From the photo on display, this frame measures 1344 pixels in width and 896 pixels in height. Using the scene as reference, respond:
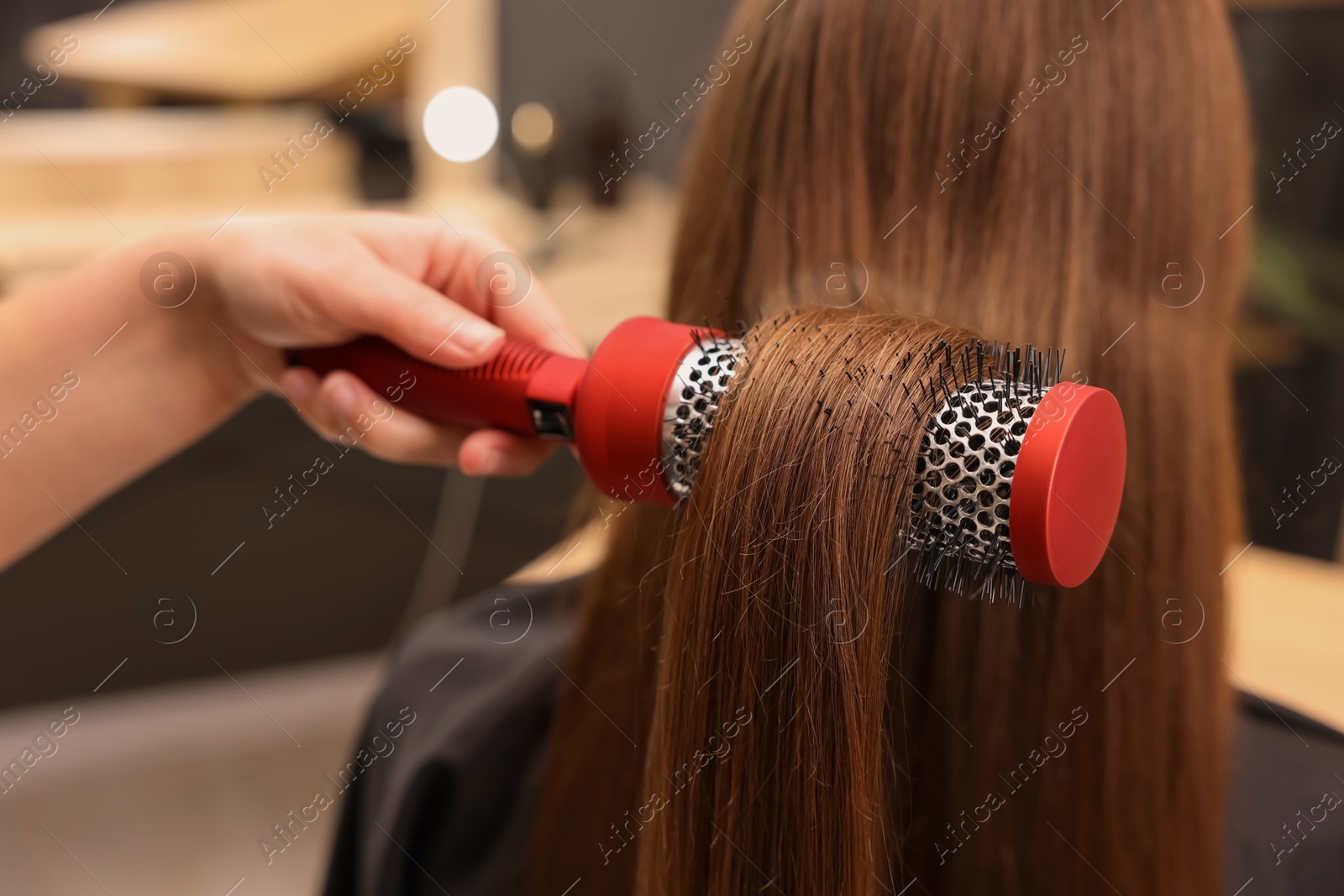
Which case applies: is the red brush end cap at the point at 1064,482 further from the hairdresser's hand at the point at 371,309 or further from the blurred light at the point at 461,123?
the blurred light at the point at 461,123

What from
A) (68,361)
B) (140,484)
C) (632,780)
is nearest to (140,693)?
(140,484)

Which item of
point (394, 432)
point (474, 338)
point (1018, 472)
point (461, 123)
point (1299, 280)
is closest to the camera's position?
point (1018, 472)

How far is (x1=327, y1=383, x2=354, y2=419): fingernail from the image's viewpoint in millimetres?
534

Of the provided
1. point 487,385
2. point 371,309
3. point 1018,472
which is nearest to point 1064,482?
point 1018,472

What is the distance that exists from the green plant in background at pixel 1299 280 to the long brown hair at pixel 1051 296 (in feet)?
1.92

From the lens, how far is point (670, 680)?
368 mm

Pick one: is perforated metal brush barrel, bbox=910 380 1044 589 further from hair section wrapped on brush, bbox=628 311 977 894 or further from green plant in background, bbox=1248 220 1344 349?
green plant in background, bbox=1248 220 1344 349

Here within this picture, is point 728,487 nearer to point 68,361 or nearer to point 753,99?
point 753,99

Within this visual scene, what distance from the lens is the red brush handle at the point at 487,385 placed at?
1.40 ft

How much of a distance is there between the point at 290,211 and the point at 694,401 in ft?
3.13

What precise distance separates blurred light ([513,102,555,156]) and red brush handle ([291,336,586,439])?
1.22 meters

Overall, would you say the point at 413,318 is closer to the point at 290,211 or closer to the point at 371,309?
the point at 371,309

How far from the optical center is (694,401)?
14.1 inches

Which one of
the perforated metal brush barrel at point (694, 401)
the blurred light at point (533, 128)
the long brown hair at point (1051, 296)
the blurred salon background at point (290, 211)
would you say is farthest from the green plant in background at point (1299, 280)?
the blurred light at point (533, 128)
